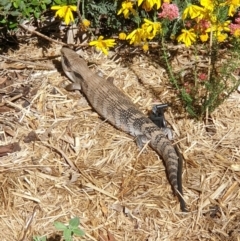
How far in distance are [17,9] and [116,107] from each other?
130 centimetres

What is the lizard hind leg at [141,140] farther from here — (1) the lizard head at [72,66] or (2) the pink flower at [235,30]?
(2) the pink flower at [235,30]

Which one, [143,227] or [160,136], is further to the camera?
[160,136]

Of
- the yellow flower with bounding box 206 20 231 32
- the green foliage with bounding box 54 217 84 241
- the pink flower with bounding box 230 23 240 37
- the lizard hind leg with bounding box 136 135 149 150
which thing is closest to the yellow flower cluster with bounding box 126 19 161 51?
the yellow flower with bounding box 206 20 231 32

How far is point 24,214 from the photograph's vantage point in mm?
4797

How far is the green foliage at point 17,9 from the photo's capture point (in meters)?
5.56

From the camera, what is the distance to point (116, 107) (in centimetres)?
565

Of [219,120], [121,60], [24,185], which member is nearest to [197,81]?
[219,120]

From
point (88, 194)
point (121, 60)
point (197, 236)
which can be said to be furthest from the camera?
point (121, 60)

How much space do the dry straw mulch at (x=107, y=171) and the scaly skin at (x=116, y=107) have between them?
83mm

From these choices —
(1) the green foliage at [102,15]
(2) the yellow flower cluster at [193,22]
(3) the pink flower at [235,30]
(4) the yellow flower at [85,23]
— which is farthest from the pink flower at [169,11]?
(1) the green foliage at [102,15]

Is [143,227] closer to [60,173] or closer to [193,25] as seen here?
[60,173]

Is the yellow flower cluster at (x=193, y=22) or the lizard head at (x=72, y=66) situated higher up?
the yellow flower cluster at (x=193, y=22)

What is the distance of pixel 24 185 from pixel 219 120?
1786 mm

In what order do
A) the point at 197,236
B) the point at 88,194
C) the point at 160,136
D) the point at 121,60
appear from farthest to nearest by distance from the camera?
the point at 121,60 < the point at 160,136 < the point at 88,194 < the point at 197,236
